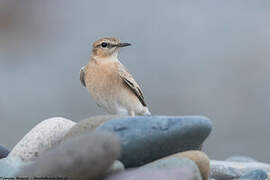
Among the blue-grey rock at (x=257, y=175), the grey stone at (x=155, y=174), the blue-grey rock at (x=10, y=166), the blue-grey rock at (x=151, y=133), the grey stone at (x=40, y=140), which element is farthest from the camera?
the blue-grey rock at (x=257, y=175)

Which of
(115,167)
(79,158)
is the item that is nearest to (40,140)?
(115,167)

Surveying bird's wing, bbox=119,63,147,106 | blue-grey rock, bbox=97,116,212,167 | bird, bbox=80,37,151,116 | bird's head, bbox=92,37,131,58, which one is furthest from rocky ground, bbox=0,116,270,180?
bird's head, bbox=92,37,131,58

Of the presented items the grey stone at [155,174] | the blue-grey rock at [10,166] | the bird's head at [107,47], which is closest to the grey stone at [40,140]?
the blue-grey rock at [10,166]

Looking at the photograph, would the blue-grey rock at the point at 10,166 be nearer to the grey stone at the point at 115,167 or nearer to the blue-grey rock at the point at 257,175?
the grey stone at the point at 115,167

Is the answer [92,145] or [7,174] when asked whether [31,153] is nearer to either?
[7,174]

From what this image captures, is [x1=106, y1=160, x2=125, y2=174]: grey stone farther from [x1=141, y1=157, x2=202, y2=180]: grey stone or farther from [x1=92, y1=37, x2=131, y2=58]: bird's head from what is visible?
[x1=92, y1=37, x2=131, y2=58]: bird's head

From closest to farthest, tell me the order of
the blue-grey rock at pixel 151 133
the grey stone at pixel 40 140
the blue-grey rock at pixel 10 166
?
the blue-grey rock at pixel 151 133 → the blue-grey rock at pixel 10 166 → the grey stone at pixel 40 140
